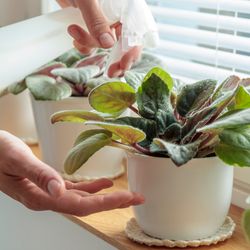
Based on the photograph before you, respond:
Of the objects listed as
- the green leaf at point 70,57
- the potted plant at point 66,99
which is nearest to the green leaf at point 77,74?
the potted plant at point 66,99

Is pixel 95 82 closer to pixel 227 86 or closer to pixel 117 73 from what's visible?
pixel 117 73

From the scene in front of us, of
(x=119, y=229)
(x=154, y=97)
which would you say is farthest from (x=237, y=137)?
(x=119, y=229)

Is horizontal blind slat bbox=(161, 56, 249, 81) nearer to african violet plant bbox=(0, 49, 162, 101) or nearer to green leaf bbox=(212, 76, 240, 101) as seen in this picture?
african violet plant bbox=(0, 49, 162, 101)

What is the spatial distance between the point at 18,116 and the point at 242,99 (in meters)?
0.53

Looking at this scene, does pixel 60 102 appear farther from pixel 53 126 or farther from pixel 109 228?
pixel 109 228

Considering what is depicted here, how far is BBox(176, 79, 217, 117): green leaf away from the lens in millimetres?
720

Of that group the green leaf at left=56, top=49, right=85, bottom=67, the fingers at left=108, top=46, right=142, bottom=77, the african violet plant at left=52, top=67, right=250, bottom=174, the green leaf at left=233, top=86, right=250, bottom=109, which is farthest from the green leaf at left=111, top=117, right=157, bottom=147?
the green leaf at left=56, top=49, right=85, bottom=67

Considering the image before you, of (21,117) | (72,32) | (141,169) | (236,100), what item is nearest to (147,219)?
(141,169)

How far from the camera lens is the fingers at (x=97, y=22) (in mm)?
833

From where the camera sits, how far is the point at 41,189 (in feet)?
2.23

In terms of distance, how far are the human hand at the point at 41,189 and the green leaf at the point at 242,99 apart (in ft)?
0.49

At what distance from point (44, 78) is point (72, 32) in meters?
0.09

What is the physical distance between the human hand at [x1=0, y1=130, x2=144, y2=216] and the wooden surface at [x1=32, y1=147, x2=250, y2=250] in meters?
0.08

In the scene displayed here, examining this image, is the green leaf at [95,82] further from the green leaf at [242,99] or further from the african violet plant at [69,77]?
the green leaf at [242,99]
